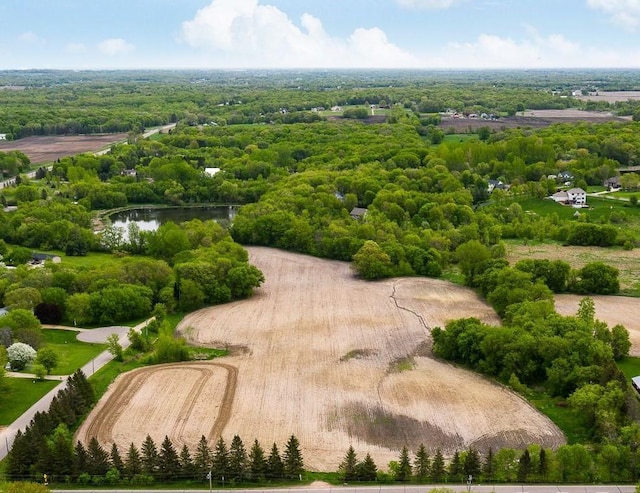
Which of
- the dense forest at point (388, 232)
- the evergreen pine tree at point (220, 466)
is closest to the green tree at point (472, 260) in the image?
the dense forest at point (388, 232)

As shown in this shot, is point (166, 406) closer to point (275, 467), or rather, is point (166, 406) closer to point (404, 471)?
point (275, 467)

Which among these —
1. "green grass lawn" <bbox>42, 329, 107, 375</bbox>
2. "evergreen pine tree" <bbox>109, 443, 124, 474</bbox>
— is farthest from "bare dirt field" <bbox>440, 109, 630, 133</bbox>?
"evergreen pine tree" <bbox>109, 443, 124, 474</bbox>

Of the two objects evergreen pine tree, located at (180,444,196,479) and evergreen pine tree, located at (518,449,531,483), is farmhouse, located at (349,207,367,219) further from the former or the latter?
A: evergreen pine tree, located at (180,444,196,479)

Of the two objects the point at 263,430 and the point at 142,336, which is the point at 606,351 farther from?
the point at 142,336

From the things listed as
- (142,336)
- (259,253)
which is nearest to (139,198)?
(259,253)

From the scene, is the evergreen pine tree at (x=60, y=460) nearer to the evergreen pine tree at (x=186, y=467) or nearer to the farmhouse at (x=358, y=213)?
the evergreen pine tree at (x=186, y=467)

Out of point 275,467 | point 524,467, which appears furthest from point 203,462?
point 524,467
